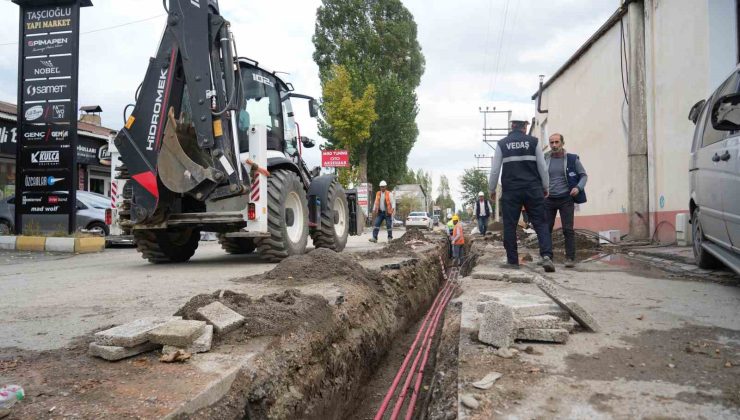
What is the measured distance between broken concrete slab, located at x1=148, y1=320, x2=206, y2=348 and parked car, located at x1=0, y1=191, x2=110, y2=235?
1049 cm

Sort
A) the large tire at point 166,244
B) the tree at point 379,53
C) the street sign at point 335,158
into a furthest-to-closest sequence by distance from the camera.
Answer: the tree at point 379,53 < the street sign at point 335,158 < the large tire at point 166,244

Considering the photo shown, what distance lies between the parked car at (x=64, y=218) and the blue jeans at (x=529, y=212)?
10.3 meters

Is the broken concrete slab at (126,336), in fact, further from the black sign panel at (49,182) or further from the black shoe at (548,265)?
the black sign panel at (49,182)

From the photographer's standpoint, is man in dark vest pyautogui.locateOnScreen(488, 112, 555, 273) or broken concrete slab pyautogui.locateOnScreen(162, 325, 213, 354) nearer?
broken concrete slab pyautogui.locateOnScreen(162, 325, 213, 354)

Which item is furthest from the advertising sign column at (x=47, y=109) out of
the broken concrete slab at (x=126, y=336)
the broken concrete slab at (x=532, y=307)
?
the broken concrete slab at (x=532, y=307)

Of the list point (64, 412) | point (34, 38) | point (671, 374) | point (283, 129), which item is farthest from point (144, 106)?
point (34, 38)

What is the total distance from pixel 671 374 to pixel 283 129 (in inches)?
279

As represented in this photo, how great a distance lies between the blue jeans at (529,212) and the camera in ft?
18.5

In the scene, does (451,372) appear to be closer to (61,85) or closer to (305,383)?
(305,383)

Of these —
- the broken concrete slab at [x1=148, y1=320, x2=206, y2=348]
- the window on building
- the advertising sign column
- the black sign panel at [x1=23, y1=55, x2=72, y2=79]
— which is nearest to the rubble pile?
the broken concrete slab at [x1=148, y1=320, x2=206, y2=348]

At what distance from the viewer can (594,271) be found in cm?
562

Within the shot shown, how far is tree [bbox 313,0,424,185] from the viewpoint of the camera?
30.8 m

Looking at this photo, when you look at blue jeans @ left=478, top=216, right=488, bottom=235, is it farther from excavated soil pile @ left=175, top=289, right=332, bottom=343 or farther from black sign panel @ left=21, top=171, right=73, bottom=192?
excavated soil pile @ left=175, top=289, right=332, bottom=343

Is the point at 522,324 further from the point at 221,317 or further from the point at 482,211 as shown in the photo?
the point at 482,211
